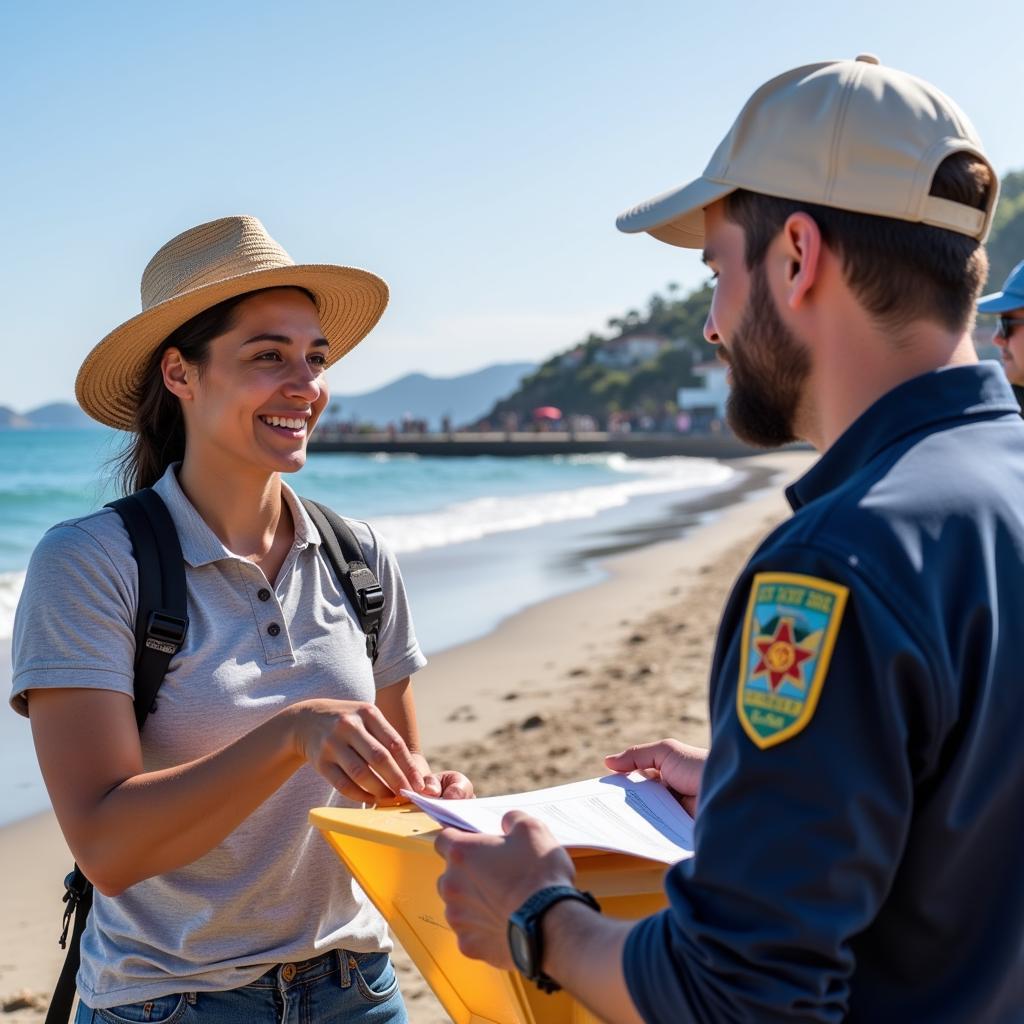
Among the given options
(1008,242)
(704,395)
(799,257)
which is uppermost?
(799,257)

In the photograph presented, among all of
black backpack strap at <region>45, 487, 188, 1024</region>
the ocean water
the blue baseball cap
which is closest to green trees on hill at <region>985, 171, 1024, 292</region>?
the ocean water

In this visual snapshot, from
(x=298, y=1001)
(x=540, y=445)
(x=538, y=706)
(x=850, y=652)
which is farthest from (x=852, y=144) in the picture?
(x=540, y=445)

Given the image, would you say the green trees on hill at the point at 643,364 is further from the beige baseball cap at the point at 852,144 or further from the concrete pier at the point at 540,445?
the beige baseball cap at the point at 852,144

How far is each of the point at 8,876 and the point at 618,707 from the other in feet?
12.3

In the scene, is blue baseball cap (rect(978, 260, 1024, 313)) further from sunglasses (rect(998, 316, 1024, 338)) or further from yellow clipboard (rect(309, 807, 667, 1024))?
yellow clipboard (rect(309, 807, 667, 1024))

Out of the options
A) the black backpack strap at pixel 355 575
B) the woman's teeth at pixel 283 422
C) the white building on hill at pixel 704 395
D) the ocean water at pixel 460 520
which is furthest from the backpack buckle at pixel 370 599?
the white building on hill at pixel 704 395

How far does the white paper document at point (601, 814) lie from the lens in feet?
5.10

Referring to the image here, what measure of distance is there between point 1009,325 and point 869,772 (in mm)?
4262

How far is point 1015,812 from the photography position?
122 cm

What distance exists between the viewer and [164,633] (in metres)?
2.05

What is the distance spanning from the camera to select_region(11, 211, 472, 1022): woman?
1901mm

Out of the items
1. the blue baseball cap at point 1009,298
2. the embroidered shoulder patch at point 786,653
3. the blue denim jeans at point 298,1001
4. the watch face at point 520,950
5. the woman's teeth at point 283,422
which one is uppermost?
the woman's teeth at point 283,422

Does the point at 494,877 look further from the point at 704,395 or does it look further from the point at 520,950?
the point at 704,395

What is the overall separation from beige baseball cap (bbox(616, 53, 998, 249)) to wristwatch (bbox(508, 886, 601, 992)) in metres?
0.82
